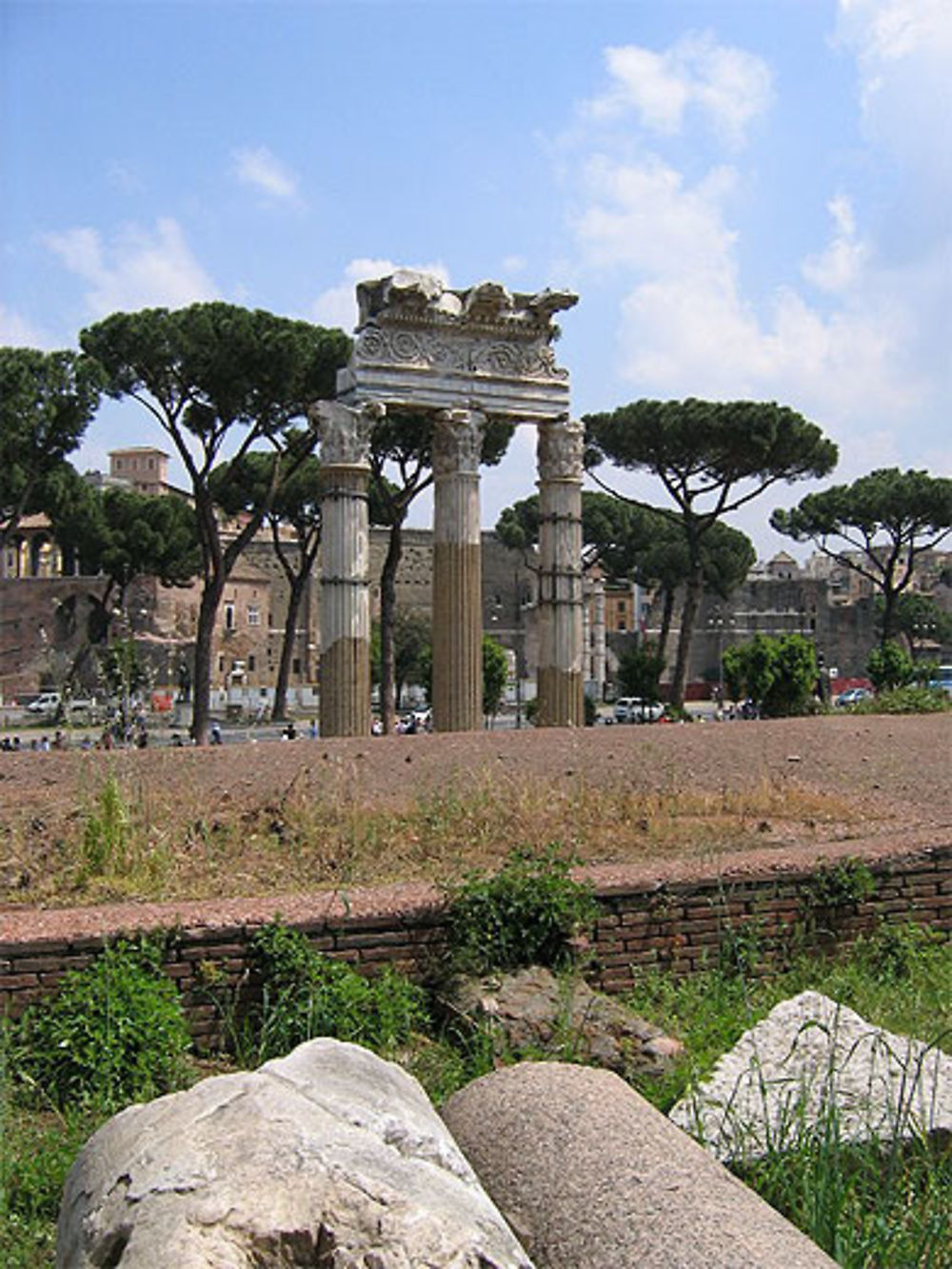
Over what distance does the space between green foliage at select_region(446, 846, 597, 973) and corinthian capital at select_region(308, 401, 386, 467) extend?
35.7 ft

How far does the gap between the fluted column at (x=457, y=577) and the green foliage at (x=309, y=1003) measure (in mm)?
11342

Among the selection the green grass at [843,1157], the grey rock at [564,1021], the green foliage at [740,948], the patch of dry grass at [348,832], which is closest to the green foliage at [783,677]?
the patch of dry grass at [348,832]

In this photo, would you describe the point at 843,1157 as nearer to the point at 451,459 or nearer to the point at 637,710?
the point at 451,459

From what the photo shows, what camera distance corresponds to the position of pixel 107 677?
7449 millimetres

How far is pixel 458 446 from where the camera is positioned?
16.2m

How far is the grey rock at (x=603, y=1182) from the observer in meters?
2.53

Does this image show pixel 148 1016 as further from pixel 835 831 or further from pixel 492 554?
pixel 492 554

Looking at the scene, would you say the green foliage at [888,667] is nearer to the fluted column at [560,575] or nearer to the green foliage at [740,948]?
the fluted column at [560,575]

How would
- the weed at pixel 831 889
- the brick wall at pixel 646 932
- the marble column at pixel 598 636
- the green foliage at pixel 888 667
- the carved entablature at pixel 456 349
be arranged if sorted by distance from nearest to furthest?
the brick wall at pixel 646 932 < the weed at pixel 831 889 < the carved entablature at pixel 456 349 < the green foliage at pixel 888 667 < the marble column at pixel 598 636

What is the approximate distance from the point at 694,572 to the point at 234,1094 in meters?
28.1

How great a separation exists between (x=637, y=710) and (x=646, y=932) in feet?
107

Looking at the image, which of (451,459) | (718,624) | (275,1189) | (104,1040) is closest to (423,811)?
(104,1040)

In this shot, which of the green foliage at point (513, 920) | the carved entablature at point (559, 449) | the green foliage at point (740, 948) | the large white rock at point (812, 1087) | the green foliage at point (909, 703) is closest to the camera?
the large white rock at point (812, 1087)

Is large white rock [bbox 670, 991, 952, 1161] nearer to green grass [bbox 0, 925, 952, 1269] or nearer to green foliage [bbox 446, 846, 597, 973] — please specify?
green grass [bbox 0, 925, 952, 1269]
